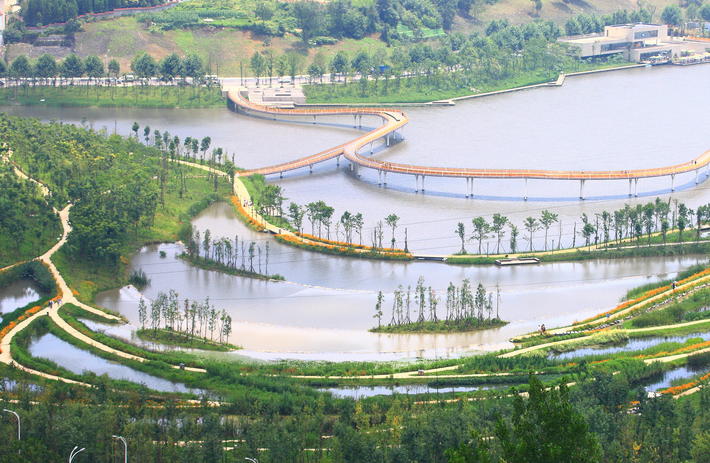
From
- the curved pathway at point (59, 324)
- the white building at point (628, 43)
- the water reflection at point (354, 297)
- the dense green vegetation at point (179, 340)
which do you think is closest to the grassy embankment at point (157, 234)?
the curved pathway at point (59, 324)

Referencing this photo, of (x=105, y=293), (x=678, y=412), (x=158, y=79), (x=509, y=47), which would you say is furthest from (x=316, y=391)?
(x=509, y=47)

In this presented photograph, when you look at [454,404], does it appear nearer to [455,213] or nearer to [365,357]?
[365,357]

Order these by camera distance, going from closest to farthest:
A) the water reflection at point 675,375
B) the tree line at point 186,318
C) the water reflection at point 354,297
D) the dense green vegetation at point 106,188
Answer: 1. the water reflection at point 675,375
2. the water reflection at point 354,297
3. the tree line at point 186,318
4. the dense green vegetation at point 106,188

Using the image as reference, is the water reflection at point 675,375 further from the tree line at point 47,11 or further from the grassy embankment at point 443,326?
the tree line at point 47,11

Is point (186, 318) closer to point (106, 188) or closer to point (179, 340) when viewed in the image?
point (179, 340)

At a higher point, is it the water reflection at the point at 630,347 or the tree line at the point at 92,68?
the tree line at the point at 92,68

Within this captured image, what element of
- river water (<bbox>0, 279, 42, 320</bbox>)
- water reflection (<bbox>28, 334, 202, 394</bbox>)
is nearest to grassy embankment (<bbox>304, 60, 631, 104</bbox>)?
river water (<bbox>0, 279, 42, 320</bbox>)
